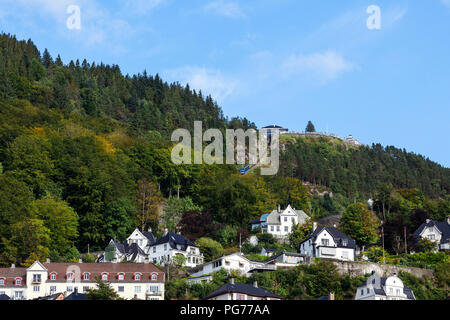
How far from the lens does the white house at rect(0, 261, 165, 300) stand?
6962 centimetres

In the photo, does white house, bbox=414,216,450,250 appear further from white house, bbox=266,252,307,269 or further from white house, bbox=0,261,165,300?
white house, bbox=0,261,165,300

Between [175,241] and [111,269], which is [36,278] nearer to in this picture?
[111,269]

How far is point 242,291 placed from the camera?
65.9 meters

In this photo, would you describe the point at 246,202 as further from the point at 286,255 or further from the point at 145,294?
the point at 145,294

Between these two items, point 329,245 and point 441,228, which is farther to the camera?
point 441,228

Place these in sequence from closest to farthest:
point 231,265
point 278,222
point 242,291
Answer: point 242,291 → point 231,265 → point 278,222

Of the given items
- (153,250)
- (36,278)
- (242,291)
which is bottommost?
(242,291)

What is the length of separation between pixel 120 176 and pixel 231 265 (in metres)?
28.1

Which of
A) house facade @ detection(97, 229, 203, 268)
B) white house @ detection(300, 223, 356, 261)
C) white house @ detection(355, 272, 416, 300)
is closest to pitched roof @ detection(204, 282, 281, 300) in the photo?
white house @ detection(355, 272, 416, 300)

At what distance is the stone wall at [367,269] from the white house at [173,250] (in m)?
16.3

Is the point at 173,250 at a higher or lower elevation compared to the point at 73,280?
higher

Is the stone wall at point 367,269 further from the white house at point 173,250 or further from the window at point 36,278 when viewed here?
the window at point 36,278

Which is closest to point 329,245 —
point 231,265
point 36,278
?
point 231,265

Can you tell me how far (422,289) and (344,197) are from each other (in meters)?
58.0
